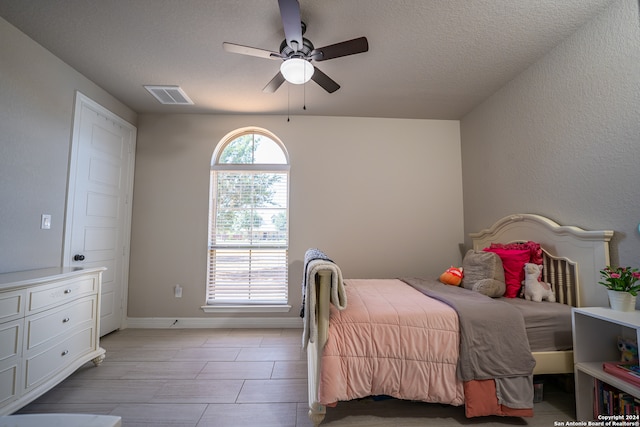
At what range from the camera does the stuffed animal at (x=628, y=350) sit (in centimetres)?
163

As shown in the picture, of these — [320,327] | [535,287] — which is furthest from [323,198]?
[535,287]

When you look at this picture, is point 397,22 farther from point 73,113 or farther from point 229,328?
point 229,328

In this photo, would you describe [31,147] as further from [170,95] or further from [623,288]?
[623,288]

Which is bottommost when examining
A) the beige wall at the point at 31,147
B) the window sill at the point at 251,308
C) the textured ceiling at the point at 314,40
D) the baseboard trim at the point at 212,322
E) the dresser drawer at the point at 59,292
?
the baseboard trim at the point at 212,322

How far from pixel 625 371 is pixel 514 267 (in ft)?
3.00

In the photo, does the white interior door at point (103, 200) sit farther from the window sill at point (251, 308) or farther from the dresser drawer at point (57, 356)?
the window sill at point (251, 308)

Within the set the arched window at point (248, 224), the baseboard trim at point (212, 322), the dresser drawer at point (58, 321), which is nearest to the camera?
the dresser drawer at point (58, 321)

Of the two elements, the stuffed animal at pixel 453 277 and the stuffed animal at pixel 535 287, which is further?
the stuffed animal at pixel 453 277

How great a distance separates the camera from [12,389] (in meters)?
1.62

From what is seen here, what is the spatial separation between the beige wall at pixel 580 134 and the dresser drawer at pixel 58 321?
155 inches

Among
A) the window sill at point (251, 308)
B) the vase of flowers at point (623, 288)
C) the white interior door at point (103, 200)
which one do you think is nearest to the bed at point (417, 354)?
the vase of flowers at point (623, 288)

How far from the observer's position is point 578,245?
79.5 inches

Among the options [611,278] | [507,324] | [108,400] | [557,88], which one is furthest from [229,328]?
[557,88]

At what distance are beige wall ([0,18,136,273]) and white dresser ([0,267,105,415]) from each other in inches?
15.9
